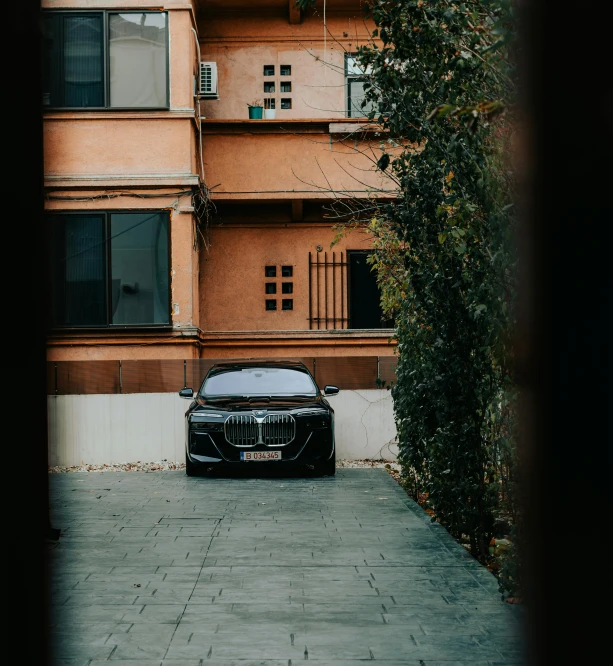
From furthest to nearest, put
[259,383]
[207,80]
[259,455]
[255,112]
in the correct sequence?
[255,112]
[207,80]
[259,383]
[259,455]

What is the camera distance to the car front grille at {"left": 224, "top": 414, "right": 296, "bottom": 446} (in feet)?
45.1

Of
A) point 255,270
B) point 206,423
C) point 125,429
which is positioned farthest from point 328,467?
point 255,270

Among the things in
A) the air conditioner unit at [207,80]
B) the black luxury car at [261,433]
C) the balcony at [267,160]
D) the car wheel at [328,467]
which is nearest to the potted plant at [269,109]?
the balcony at [267,160]

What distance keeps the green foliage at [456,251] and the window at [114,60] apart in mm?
9170

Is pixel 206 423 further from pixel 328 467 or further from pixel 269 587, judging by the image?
pixel 269 587

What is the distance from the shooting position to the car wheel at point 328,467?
1409cm

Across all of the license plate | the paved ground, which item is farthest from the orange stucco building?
the paved ground

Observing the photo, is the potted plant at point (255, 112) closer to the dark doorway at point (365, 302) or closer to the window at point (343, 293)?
the window at point (343, 293)

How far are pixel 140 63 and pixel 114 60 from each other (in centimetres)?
44

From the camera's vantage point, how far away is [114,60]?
A: 653 inches

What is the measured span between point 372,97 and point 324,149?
33.7 ft

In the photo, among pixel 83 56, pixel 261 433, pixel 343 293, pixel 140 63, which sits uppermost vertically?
pixel 83 56

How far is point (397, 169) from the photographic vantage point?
26.5ft

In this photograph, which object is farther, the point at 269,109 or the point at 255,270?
the point at 255,270
